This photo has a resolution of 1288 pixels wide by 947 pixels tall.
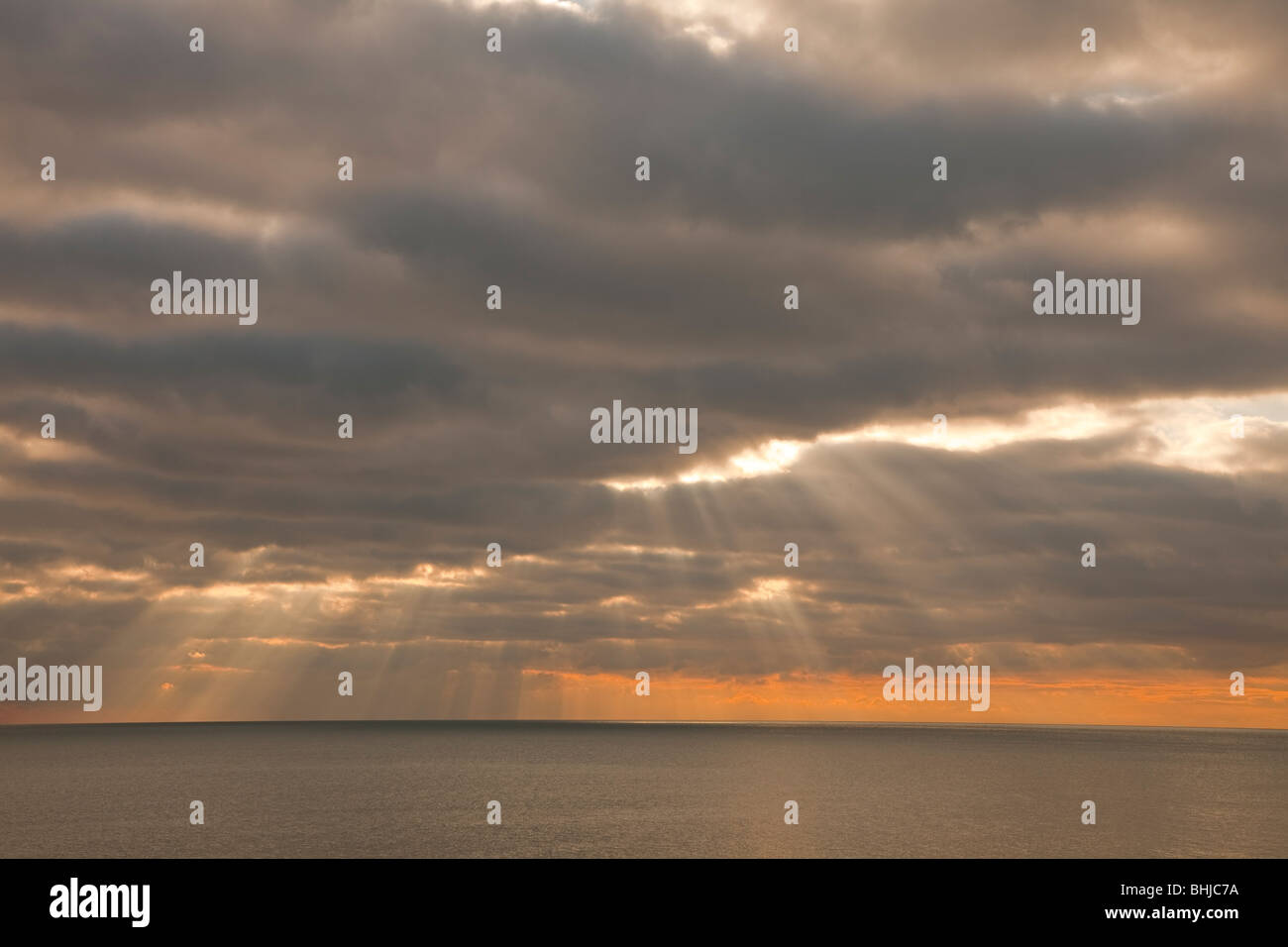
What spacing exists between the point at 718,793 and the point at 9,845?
106403 millimetres
